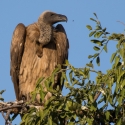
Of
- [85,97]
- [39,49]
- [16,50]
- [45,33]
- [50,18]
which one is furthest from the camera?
[50,18]

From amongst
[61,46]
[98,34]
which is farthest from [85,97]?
[61,46]

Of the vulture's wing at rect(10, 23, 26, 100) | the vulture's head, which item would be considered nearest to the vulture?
the vulture's wing at rect(10, 23, 26, 100)

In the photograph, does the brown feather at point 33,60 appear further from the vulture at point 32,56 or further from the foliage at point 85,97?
the foliage at point 85,97

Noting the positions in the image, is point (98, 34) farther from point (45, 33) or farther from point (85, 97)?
point (45, 33)

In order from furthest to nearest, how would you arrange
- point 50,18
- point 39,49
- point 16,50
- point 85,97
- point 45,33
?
1. point 50,18
2. point 45,33
3. point 39,49
4. point 16,50
5. point 85,97

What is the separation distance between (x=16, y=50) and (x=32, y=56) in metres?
0.36

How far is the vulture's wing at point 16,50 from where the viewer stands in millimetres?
11445

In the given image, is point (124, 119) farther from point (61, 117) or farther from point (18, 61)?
point (18, 61)

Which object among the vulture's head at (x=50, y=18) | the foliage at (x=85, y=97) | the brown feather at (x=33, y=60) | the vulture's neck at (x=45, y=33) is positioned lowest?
the foliage at (x=85, y=97)

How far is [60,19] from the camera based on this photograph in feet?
39.4

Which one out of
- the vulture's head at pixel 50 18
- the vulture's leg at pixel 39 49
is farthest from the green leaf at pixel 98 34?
the vulture's head at pixel 50 18

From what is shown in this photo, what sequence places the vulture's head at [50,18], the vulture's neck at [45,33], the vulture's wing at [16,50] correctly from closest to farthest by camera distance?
the vulture's wing at [16,50] → the vulture's neck at [45,33] → the vulture's head at [50,18]

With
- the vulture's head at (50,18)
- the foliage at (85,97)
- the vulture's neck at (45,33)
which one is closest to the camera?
the foliage at (85,97)

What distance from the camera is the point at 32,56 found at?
37.9 feet
